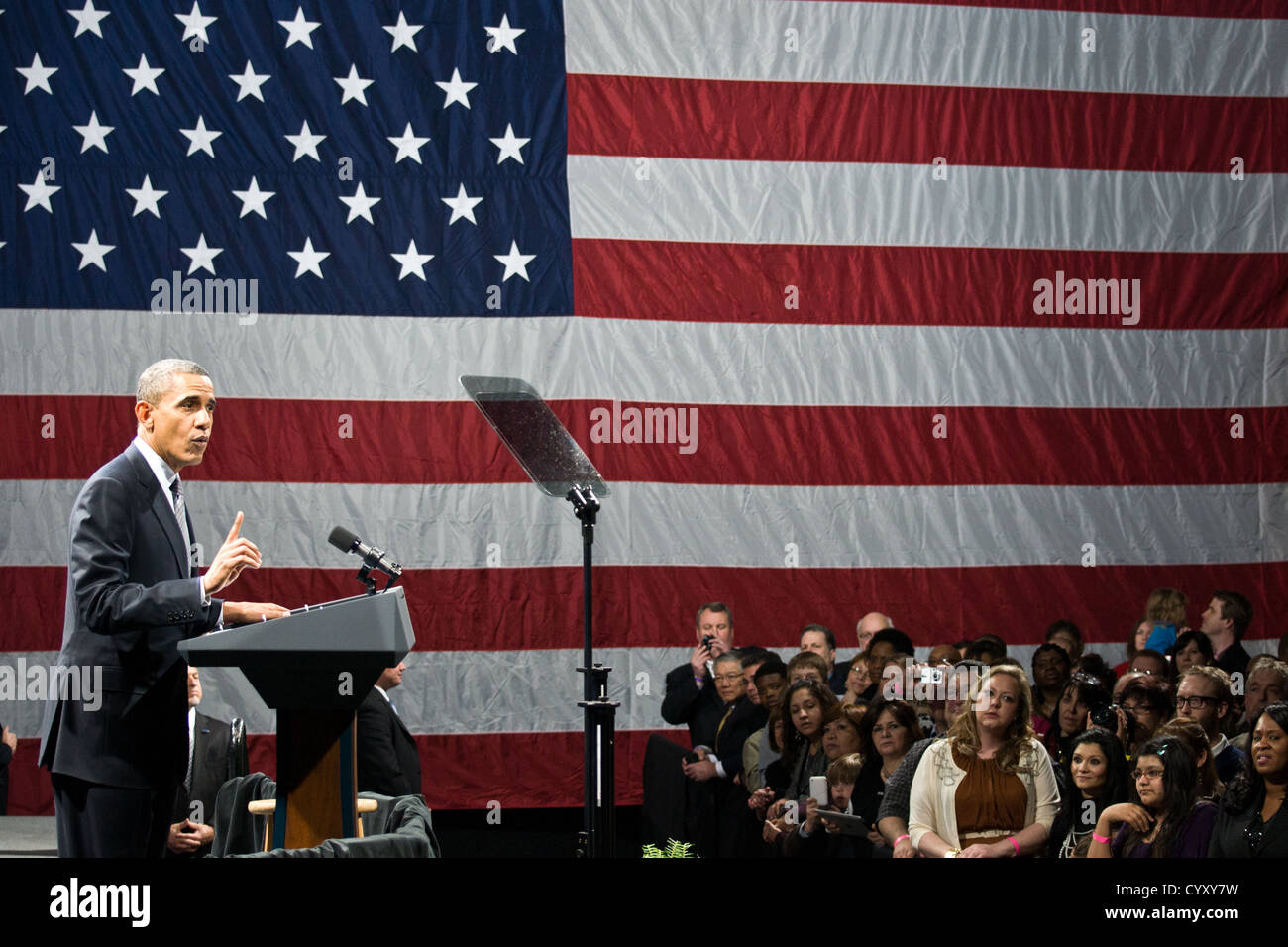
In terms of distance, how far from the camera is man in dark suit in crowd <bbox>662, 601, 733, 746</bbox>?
232 inches

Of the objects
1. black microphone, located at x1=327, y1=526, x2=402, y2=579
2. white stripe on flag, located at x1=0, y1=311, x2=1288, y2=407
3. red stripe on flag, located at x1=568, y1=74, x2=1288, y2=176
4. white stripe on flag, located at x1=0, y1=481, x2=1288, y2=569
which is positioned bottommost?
black microphone, located at x1=327, y1=526, x2=402, y2=579

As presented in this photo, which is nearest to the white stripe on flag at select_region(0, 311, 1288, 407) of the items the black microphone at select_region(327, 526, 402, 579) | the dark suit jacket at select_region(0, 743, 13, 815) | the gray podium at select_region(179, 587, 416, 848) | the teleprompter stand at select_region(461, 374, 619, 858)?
the dark suit jacket at select_region(0, 743, 13, 815)

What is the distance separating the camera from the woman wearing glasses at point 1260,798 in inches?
123

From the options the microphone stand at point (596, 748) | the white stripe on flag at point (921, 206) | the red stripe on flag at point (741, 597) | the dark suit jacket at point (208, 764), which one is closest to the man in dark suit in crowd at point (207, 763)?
the dark suit jacket at point (208, 764)

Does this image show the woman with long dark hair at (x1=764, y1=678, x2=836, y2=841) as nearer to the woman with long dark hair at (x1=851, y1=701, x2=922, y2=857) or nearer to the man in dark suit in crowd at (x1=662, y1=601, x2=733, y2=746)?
the woman with long dark hair at (x1=851, y1=701, x2=922, y2=857)

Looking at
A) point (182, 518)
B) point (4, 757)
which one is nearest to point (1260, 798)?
point (182, 518)

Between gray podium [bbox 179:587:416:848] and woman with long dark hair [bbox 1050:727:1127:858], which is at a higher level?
gray podium [bbox 179:587:416:848]

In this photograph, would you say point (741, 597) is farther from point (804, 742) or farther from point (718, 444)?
point (804, 742)

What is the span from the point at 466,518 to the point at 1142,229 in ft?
13.4

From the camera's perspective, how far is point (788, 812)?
4.46 meters

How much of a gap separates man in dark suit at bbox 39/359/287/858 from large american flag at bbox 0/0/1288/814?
4223 millimetres

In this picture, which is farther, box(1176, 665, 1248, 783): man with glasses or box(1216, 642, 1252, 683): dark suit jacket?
box(1216, 642, 1252, 683): dark suit jacket

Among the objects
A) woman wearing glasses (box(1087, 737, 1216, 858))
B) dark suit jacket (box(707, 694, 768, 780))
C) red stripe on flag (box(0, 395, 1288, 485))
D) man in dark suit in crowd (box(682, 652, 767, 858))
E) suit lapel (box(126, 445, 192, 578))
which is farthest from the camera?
red stripe on flag (box(0, 395, 1288, 485))
